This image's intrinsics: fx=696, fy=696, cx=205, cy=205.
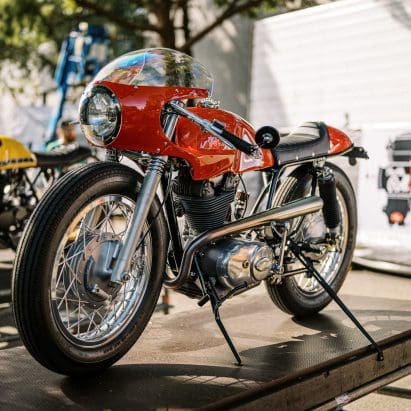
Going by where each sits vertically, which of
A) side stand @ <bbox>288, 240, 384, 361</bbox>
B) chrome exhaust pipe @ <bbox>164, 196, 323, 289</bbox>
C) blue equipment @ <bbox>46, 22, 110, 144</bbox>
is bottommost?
side stand @ <bbox>288, 240, 384, 361</bbox>

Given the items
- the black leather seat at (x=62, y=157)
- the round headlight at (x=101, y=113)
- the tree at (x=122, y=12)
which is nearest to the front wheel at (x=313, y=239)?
the round headlight at (x=101, y=113)

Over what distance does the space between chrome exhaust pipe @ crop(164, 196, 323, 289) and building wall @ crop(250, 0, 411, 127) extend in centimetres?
317

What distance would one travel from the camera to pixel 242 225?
2.71m

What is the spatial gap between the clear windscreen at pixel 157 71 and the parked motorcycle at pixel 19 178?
351cm

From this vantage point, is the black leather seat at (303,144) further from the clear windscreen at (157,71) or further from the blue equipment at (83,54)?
the blue equipment at (83,54)

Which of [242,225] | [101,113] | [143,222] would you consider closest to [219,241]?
[242,225]

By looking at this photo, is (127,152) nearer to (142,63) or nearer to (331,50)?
(142,63)

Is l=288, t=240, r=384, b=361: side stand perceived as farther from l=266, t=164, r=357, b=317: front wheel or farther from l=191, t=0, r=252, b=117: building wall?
l=191, t=0, r=252, b=117: building wall

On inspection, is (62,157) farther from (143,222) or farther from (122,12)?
(122,12)

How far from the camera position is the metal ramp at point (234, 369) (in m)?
2.06

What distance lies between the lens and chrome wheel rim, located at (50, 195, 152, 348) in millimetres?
2307

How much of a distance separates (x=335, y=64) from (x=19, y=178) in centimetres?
304

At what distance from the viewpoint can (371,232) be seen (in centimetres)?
580

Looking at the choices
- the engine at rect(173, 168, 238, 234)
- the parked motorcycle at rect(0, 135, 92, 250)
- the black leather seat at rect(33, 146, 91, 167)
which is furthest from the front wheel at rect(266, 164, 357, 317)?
the black leather seat at rect(33, 146, 91, 167)
